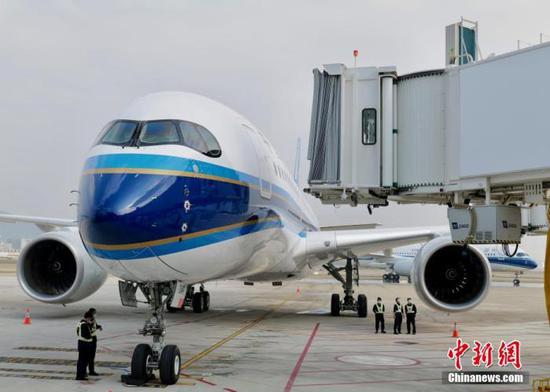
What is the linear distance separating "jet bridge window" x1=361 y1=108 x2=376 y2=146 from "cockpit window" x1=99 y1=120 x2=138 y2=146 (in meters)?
3.28

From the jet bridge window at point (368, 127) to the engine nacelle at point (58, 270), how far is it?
743 cm

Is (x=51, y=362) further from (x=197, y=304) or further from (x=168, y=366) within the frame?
(x=197, y=304)

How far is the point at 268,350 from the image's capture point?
11.0 meters

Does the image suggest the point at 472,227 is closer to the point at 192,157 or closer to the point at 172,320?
the point at 192,157

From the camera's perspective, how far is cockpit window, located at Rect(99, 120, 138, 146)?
25.9 ft

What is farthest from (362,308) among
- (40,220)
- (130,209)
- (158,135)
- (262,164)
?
(130,209)

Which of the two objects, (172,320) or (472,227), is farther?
(172,320)

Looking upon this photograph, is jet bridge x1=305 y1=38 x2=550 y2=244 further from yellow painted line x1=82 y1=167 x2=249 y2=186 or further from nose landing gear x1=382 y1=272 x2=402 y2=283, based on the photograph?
nose landing gear x1=382 y1=272 x2=402 y2=283

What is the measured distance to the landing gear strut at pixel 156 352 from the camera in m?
7.54

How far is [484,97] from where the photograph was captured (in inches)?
311

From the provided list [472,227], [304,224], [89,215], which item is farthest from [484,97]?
[304,224]

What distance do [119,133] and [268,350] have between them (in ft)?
16.6

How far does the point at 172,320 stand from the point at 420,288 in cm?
661

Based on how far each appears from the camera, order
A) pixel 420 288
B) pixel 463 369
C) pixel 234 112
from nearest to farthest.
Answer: pixel 463 369
pixel 234 112
pixel 420 288
